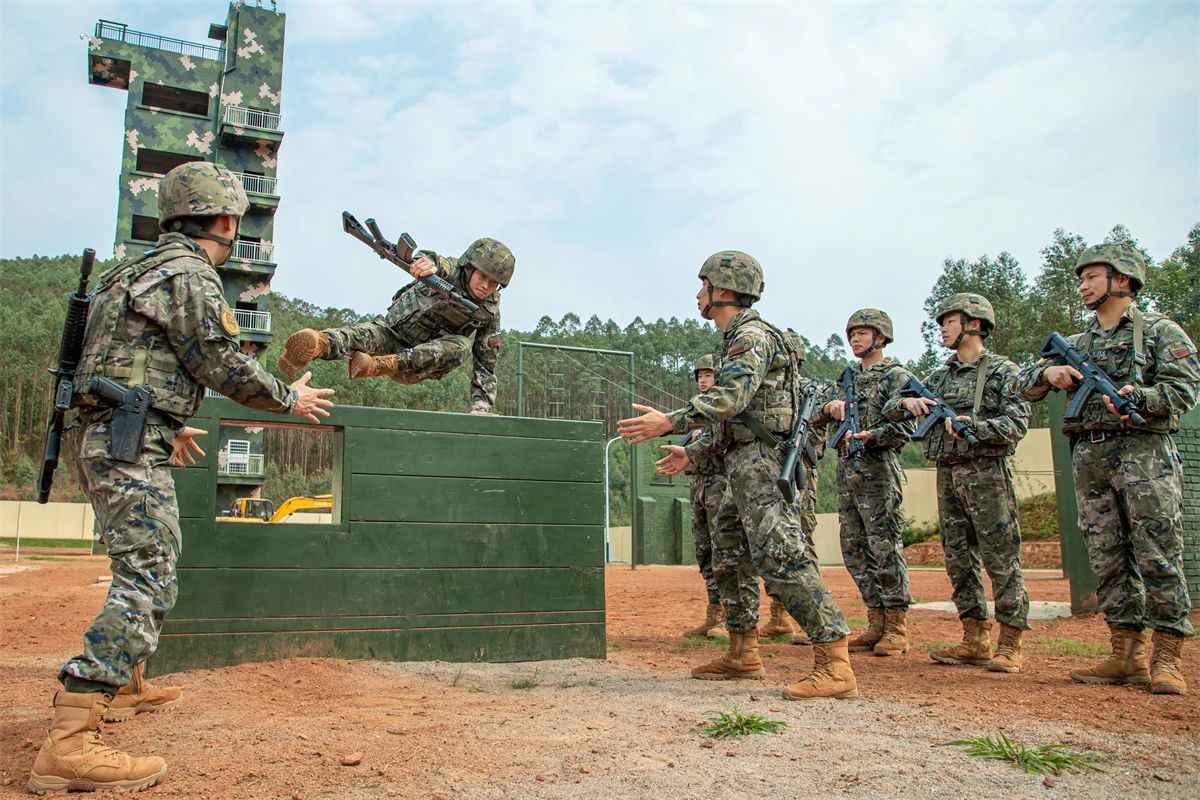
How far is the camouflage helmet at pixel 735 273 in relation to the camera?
510 centimetres

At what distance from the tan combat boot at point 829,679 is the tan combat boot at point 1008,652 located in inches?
61.3

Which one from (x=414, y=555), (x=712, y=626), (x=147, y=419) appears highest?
(x=147, y=419)

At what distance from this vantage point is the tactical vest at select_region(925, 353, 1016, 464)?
5.83m

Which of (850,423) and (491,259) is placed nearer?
(491,259)

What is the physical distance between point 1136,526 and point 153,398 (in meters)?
4.94

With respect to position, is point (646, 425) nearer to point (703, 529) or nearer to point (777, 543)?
point (777, 543)

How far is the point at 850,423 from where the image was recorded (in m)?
6.95

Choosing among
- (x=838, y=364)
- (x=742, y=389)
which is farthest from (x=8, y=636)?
(x=838, y=364)

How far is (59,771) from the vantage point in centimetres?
300

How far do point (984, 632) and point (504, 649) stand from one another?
3.09 meters

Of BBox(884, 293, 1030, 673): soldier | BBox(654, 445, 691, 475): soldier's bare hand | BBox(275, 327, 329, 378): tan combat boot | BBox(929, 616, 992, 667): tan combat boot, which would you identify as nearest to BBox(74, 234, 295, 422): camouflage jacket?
BBox(275, 327, 329, 378): tan combat boot

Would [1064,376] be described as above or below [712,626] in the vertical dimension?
above

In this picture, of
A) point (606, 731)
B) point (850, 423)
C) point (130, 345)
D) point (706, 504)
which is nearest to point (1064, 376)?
point (850, 423)

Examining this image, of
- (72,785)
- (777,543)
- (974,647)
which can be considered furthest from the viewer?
(974,647)
